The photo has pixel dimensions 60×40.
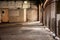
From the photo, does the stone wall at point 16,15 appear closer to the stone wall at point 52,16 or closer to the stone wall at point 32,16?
the stone wall at point 32,16

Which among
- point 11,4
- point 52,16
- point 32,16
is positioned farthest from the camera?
point 32,16

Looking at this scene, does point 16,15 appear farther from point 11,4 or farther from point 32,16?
point 32,16

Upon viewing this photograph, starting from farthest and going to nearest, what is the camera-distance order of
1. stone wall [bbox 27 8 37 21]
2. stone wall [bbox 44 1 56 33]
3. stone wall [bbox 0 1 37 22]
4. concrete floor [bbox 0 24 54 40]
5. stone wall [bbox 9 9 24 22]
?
stone wall [bbox 27 8 37 21]
stone wall [bbox 9 9 24 22]
stone wall [bbox 0 1 37 22]
stone wall [bbox 44 1 56 33]
concrete floor [bbox 0 24 54 40]

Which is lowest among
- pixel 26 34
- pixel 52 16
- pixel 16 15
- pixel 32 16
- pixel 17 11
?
pixel 26 34

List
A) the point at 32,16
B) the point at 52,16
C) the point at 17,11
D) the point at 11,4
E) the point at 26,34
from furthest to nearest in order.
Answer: the point at 32,16
the point at 17,11
the point at 11,4
the point at 52,16
the point at 26,34

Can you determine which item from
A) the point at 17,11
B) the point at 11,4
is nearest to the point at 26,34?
the point at 11,4

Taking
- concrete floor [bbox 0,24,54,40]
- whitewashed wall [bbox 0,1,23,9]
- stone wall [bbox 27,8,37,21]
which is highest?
whitewashed wall [bbox 0,1,23,9]

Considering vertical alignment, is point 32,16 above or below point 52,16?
below

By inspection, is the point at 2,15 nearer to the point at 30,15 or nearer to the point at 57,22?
the point at 30,15

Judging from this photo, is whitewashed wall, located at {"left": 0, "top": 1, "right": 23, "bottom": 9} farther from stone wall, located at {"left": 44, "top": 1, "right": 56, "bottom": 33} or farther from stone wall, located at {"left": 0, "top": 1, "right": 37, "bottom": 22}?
stone wall, located at {"left": 44, "top": 1, "right": 56, "bottom": 33}

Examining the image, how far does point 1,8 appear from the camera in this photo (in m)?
21.5

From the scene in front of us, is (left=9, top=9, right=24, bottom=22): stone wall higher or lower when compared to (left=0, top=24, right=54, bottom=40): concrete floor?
higher

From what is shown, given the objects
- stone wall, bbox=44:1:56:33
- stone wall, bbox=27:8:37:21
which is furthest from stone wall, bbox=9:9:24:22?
stone wall, bbox=44:1:56:33

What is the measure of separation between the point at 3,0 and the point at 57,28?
50.7ft
